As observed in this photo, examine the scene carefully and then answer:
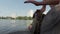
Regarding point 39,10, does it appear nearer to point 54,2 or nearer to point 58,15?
point 54,2

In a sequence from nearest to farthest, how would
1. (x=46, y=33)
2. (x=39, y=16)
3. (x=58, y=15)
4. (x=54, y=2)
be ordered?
(x=58, y=15) → (x=46, y=33) → (x=54, y=2) → (x=39, y=16)

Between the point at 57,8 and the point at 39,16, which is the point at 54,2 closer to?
the point at 57,8

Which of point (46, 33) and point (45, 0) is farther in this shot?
point (45, 0)

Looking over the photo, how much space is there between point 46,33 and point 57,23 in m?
0.57

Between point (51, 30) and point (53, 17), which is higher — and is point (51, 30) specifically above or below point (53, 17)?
below

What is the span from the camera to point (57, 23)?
5.44 meters

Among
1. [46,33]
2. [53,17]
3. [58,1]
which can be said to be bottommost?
[46,33]

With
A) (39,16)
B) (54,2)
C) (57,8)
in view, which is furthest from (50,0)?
(39,16)

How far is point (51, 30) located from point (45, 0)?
123cm

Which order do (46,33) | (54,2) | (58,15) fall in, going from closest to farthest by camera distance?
(58,15) → (46,33) → (54,2)

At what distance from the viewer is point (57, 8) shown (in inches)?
215

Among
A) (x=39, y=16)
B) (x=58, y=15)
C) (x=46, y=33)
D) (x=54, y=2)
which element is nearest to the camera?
(x=58, y=15)

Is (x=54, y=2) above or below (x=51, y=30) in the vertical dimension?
above

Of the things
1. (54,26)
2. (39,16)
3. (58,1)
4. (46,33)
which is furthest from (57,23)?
(39,16)
